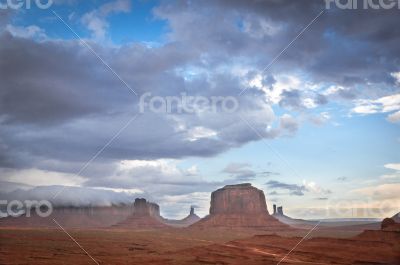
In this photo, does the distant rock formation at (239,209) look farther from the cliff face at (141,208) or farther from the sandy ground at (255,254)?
the sandy ground at (255,254)

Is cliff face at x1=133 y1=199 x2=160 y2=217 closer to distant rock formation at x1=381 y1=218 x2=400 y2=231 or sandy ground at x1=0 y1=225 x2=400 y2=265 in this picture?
sandy ground at x1=0 y1=225 x2=400 y2=265

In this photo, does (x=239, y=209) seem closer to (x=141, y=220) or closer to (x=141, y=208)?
(x=141, y=220)

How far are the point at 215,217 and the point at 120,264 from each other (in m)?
121

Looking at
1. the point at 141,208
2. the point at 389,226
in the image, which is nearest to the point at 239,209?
the point at 141,208

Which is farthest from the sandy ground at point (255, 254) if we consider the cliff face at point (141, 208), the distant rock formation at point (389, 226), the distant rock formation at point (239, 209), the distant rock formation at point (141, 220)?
the cliff face at point (141, 208)

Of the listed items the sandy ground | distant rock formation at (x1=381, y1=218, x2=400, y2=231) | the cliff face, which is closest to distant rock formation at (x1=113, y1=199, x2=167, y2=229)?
the cliff face

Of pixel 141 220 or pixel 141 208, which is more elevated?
pixel 141 208

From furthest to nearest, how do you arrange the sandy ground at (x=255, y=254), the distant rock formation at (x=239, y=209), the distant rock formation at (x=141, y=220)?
the distant rock formation at (x=141, y=220)
the distant rock formation at (x=239, y=209)
the sandy ground at (x=255, y=254)

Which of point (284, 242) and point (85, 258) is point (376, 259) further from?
point (85, 258)

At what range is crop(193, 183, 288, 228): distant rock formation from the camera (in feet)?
496

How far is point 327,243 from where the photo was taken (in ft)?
200

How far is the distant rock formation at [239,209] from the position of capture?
151m

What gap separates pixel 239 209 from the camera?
157m

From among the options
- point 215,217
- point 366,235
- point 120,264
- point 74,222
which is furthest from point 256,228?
point 120,264
